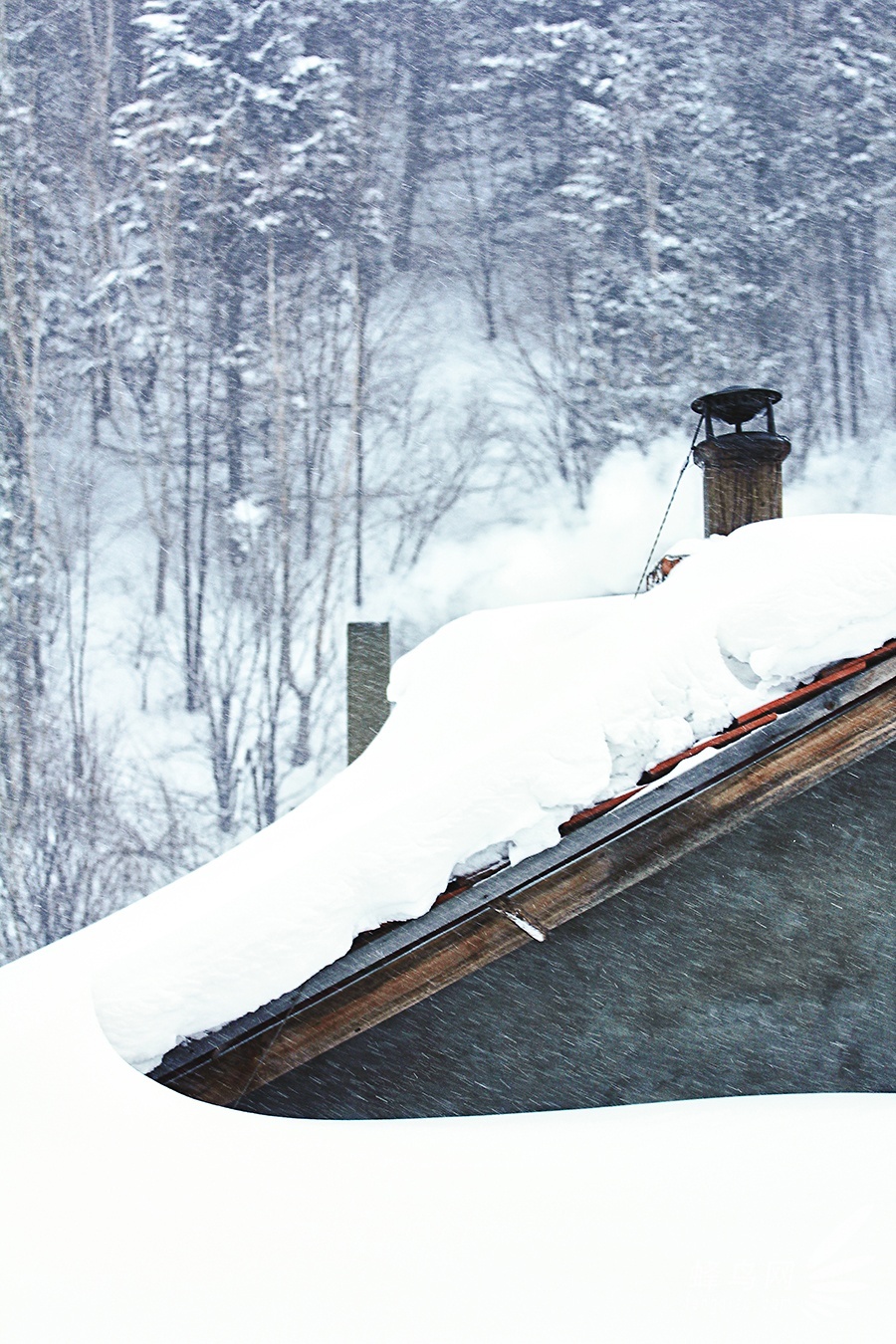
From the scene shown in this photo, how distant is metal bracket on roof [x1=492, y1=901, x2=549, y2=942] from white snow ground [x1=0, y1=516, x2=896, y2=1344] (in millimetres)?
212

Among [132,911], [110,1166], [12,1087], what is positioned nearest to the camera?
[110,1166]

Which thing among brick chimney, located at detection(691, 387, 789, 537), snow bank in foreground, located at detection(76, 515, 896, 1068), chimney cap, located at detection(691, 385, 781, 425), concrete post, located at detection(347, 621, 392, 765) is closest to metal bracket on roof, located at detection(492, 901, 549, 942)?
snow bank in foreground, located at detection(76, 515, 896, 1068)

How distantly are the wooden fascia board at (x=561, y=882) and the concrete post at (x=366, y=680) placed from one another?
5.28 metres

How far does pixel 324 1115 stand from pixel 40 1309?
1.20 meters

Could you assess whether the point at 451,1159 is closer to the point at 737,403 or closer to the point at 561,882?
the point at 561,882

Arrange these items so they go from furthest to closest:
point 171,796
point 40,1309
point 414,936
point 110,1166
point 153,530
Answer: point 153,530, point 171,796, point 414,936, point 110,1166, point 40,1309

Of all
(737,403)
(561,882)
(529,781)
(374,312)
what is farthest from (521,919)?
(374,312)

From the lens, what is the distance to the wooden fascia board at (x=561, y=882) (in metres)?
2.48

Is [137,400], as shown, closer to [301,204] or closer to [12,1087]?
[301,204]

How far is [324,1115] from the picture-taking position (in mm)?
2760

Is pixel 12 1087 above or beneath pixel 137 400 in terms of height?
beneath

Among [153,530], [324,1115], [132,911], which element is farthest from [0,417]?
[324,1115]

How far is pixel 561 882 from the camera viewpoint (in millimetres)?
2629

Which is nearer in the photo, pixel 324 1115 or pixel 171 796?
pixel 324 1115
